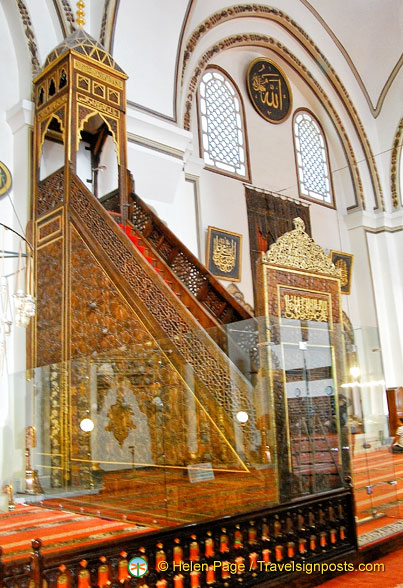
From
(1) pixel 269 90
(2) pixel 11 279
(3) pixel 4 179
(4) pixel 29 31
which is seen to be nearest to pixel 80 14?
(4) pixel 29 31

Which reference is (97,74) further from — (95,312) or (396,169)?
(396,169)

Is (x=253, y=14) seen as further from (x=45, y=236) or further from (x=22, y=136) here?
(x=45, y=236)

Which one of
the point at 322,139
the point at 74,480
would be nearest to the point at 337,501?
the point at 74,480

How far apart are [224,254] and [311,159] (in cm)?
312

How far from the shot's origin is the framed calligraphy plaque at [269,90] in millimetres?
9016

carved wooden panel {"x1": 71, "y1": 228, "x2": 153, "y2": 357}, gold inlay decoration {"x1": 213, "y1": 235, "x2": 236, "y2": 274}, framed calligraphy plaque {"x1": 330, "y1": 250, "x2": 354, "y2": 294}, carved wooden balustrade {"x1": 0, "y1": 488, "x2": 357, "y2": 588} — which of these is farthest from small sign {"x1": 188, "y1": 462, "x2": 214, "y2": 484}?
framed calligraphy plaque {"x1": 330, "y1": 250, "x2": 354, "y2": 294}

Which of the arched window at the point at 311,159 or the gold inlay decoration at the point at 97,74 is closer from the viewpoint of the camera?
the gold inlay decoration at the point at 97,74

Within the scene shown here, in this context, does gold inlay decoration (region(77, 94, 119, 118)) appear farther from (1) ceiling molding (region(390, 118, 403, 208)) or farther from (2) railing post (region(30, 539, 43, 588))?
(1) ceiling molding (region(390, 118, 403, 208))

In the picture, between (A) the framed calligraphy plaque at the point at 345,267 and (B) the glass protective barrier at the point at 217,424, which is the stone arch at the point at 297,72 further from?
(B) the glass protective barrier at the point at 217,424

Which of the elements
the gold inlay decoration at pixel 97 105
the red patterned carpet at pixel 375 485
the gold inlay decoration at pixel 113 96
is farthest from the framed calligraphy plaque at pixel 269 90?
the red patterned carpet at pixel 375 485

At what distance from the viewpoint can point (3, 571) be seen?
5.85 feet

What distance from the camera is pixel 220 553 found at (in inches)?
89.2

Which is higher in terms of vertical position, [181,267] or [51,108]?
[51,108]

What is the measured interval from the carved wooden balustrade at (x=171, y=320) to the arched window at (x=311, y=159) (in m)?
5.59
